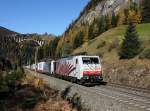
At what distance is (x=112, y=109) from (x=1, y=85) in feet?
19.2

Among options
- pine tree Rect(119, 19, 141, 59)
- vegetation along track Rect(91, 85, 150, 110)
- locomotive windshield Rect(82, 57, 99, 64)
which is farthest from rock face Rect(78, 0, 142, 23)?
vegetation along track Rect(91, 85, 150, 110)

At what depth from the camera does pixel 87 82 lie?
3222 cm

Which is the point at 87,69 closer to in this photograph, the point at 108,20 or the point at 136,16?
the point at 136,16

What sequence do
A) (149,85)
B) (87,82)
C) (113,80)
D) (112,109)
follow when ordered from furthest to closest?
1. (113,80)
2. (87,82)
3. (149,85)
4. (112,109)

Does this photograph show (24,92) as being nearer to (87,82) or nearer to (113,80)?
(87,82)

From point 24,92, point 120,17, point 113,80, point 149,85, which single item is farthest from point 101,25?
point 24,92

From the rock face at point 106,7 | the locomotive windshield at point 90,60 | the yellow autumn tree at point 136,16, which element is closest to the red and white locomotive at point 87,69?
the locomotive windshield at point 90,60

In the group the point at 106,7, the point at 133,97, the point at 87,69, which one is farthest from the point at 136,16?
the point at 133,97

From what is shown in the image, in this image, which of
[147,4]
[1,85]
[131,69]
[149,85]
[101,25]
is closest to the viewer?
[1,85]

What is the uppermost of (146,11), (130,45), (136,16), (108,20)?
(108,20)

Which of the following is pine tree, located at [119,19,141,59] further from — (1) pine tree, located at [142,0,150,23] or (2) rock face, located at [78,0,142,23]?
(2) rock face, located at [78,0,142,23]

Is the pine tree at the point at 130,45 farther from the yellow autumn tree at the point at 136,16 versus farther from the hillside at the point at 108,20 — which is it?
the yellow autumn tree at the point at 136,16

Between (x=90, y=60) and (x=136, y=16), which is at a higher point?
(x=136, y=16)

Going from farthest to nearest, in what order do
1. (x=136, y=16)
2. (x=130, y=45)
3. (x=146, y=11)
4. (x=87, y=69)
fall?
1. (x=136, y=16)
2. (x=146, y=11)
3. (x=130, y=45)
4. (x=87, y=69)
